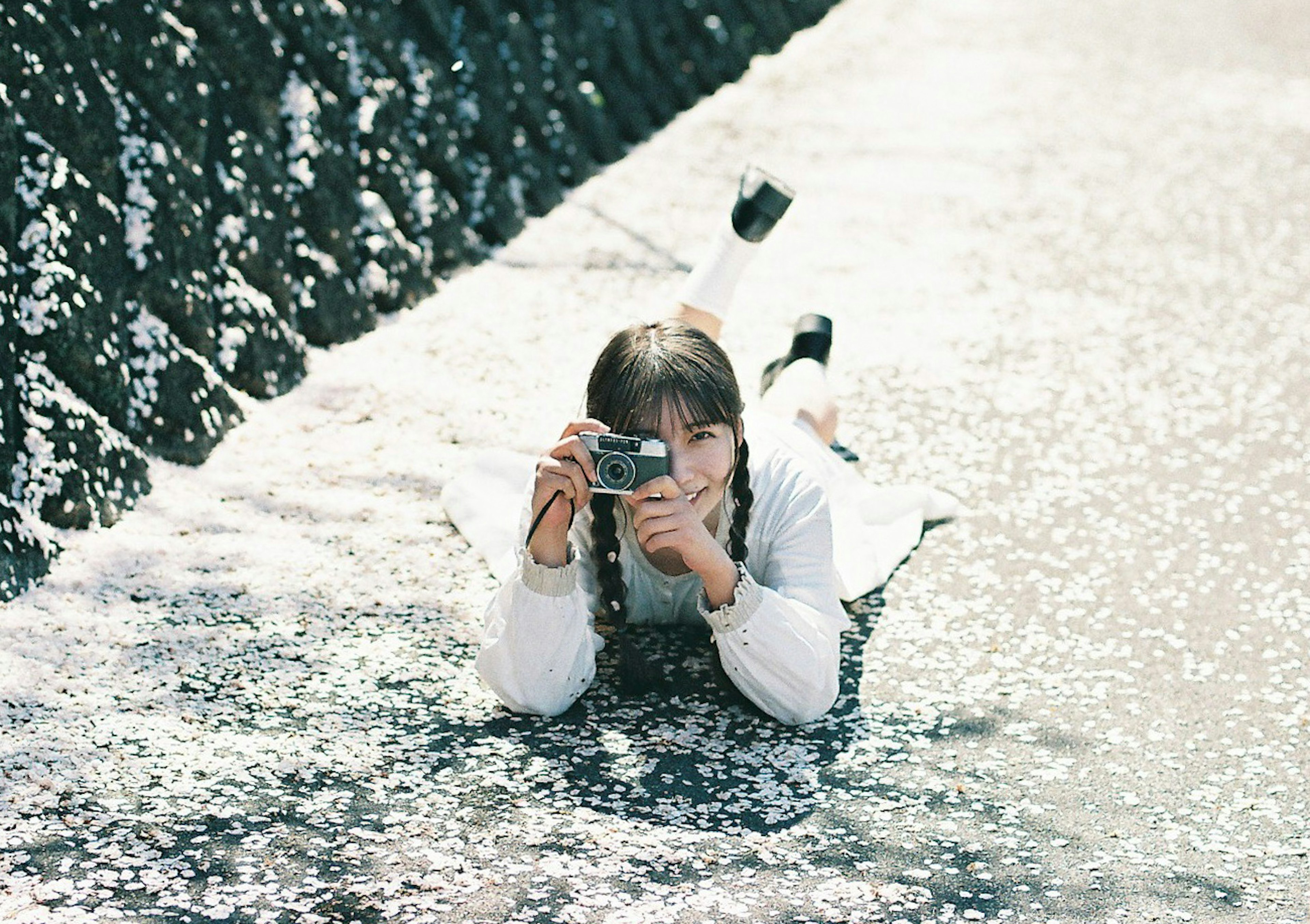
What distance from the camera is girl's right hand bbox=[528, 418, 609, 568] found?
2533 mm

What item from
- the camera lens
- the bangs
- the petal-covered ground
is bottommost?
the petal-covered ground

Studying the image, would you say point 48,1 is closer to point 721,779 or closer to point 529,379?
point 529,379

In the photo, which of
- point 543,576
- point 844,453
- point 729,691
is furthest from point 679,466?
point 844,453

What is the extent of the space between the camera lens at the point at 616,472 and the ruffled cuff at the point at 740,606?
0.24 m

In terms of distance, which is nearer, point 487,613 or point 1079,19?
point 487,613

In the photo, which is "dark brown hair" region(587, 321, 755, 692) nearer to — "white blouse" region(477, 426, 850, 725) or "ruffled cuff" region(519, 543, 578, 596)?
"white blouse" region(477, 426, 850, 725)

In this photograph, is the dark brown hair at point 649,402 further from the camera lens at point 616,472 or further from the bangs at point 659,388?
the camera lens at point 616,472

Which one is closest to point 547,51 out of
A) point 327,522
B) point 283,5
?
point 283,5

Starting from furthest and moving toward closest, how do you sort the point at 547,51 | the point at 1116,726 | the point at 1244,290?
the point at 547,51 → the point at 1244,290 → the point at 1116,726

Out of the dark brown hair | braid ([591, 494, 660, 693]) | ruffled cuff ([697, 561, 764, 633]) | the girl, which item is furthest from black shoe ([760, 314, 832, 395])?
ruffled cuff ([697, 561, 764, 633])


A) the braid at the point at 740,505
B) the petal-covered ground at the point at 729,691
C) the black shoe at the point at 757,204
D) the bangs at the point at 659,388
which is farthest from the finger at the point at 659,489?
the black shoe at the point at 757,204

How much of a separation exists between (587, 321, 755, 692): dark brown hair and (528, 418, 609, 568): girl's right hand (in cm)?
6

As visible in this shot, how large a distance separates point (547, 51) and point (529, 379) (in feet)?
7.33

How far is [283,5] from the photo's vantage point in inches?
171
